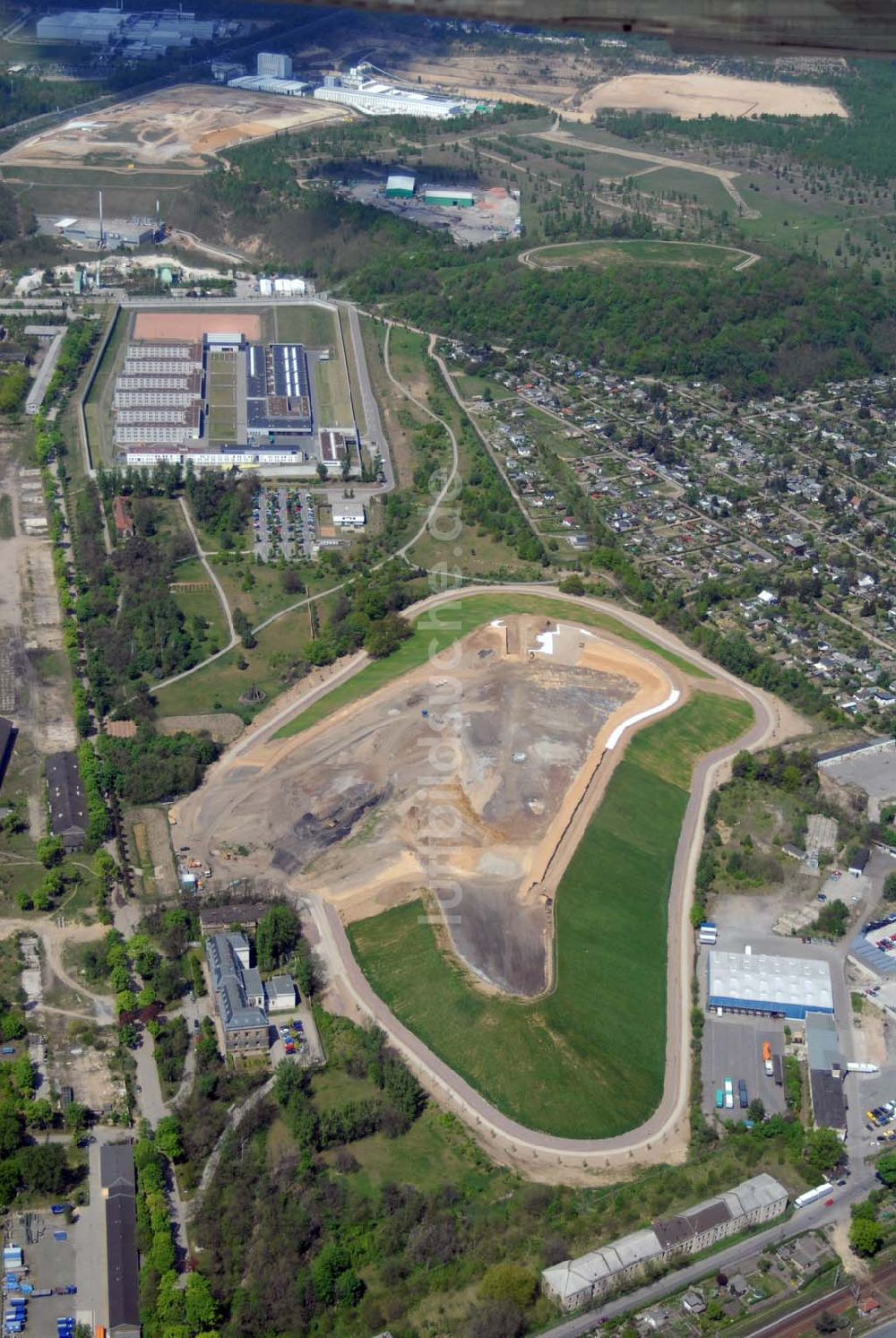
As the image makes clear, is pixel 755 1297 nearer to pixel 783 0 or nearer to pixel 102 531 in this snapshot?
pixel 783 0

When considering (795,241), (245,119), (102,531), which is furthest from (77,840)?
(245,119)

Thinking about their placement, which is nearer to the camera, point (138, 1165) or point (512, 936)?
point (138, 1165)

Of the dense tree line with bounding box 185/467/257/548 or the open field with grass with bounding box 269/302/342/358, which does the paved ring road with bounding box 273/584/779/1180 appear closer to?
the dense tree line with bounding box 185/467/257/548

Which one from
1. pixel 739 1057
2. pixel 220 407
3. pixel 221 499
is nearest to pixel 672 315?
pixel 220 407

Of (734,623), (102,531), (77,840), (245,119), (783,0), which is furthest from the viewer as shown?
(245,119)

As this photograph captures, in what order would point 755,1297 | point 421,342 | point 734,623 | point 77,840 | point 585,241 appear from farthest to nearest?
1. point 585,241
2. point 421,342
3. point 734,623
4. point 77,840
5. point 755,1297

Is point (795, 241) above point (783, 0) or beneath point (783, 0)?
beneath

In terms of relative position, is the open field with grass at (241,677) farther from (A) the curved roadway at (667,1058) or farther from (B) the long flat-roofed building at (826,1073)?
(B) the long flat-roofed building at (826,1073)
